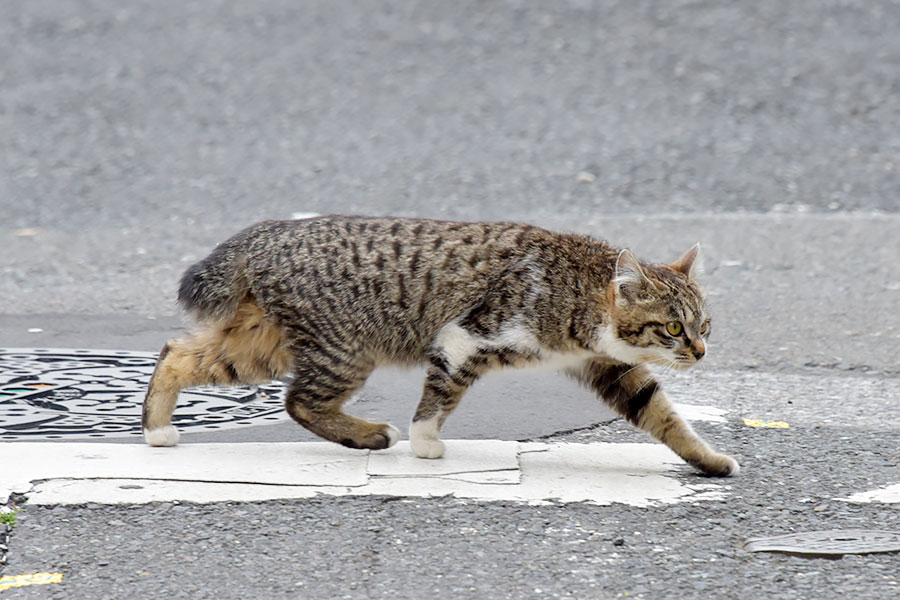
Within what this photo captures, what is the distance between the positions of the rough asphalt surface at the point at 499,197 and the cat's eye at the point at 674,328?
533 mm

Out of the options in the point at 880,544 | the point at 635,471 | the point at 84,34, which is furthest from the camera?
the point at 84,34

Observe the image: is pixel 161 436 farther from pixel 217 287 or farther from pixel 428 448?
pixel 428 448

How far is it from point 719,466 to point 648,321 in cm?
62

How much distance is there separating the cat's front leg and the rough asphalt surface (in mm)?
103

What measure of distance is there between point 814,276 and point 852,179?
3081mm

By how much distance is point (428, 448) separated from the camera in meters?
4.84

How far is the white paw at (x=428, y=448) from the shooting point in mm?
4836

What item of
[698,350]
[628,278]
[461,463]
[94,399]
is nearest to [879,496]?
[698,350]

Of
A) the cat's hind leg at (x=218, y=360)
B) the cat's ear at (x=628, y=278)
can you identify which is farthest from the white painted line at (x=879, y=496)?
the cat's hind leg at (x=218, y=360)

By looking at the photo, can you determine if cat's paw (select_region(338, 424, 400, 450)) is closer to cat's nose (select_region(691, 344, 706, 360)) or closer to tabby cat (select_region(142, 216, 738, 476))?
tabby cat (select_region(142, 216, 738, 476))

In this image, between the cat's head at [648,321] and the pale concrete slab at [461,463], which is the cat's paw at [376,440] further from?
the cat's head at [648,321]

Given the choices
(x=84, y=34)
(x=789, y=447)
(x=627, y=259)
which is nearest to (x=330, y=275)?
(x=627, y=259)

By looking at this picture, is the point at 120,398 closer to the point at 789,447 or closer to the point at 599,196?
the point at 789,447

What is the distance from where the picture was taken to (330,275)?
16.3ft
